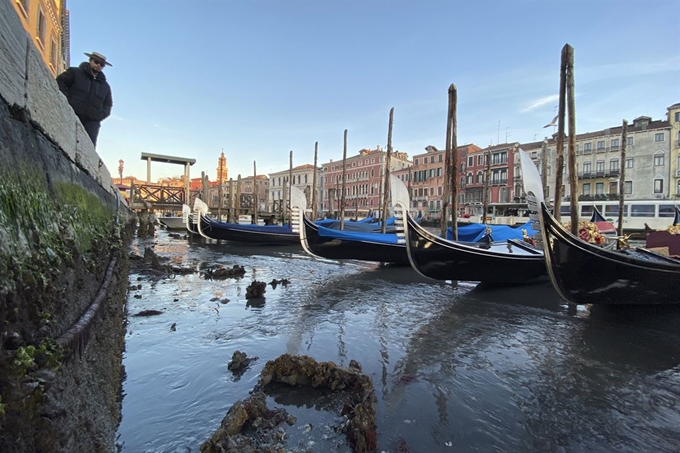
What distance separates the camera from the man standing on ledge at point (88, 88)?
12.4 ft

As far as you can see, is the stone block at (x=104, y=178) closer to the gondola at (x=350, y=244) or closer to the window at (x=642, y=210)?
the gondola at (x=350, y=244)

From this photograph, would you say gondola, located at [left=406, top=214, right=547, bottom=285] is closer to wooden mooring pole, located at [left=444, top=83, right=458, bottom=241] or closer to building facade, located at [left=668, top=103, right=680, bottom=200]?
wooden mooring pole, located at [left=444, top=83, right=458, bottom=241]

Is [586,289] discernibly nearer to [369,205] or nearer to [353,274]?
[353,274]

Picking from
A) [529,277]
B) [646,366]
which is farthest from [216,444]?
[529,277]

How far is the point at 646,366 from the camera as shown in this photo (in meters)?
3.54

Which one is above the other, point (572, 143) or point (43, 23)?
point (43, 23)

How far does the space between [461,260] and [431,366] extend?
3.42 m

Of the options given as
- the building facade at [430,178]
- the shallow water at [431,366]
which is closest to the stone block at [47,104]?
the shallow water at [431,366]

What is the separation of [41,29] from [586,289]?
13.1m

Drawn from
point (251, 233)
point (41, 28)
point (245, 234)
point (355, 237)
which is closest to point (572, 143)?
point (355, 237)

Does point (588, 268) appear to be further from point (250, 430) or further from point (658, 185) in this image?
point (658, 185)

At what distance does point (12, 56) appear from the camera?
4.84 ft

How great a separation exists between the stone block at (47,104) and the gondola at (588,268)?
4.58m

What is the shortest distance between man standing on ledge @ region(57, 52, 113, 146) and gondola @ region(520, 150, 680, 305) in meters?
4.91
